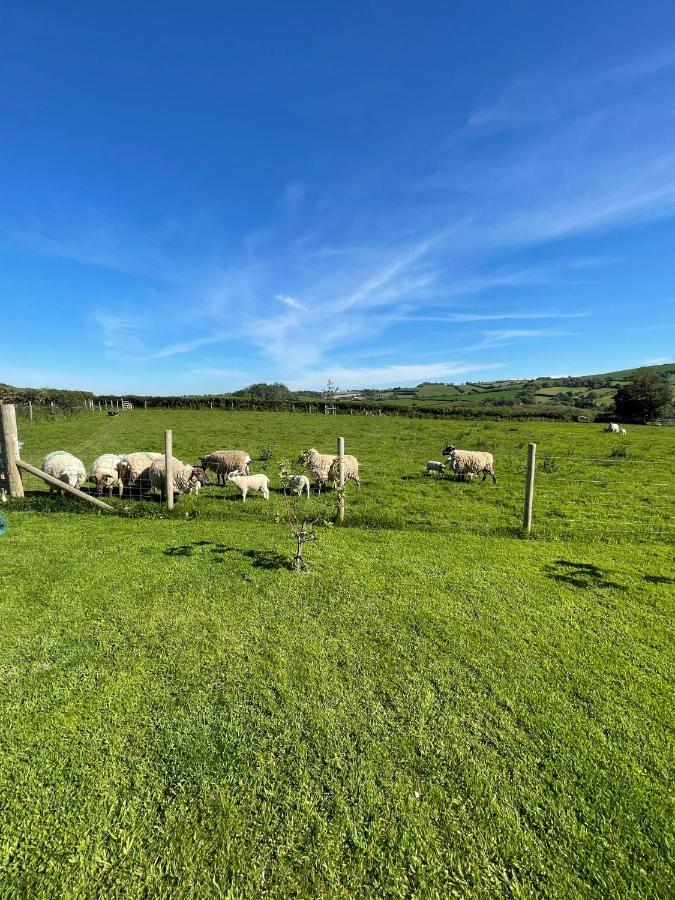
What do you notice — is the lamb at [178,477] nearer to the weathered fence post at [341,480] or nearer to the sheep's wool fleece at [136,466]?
the sheep's wool fleece at [136,466]

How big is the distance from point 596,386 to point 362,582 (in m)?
129

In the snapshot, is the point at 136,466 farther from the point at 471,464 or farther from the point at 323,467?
the point at 471,464

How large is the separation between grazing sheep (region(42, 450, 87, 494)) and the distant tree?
223 ft

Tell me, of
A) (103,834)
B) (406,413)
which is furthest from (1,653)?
(406,413)

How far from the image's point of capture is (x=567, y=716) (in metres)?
3.41

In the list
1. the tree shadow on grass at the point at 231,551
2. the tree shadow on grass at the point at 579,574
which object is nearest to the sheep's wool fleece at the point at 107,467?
the tree shadow on grass at the point at 231,551

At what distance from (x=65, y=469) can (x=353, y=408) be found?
4705 centimetres

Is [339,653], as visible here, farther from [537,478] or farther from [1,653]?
[537,478]

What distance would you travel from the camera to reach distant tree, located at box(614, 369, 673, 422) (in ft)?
177

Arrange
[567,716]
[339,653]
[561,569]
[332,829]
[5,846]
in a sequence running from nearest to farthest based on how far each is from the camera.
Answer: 1. [5,846]
2. [332,829]
3. [567,716]
4. [339,653]
5. [561,569]

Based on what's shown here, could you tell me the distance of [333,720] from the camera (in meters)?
3.32

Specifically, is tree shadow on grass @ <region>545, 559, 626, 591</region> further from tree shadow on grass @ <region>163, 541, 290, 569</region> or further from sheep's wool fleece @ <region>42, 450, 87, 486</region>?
sheep's wool fleece @ <region>42, 450, 87, 486</region>

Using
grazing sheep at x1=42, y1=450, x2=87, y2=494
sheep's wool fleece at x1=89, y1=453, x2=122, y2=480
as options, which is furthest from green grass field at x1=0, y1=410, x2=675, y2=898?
grazing sheep at x1=42, y1=450, x2=87, y2=494

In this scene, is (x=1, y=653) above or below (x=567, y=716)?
above
